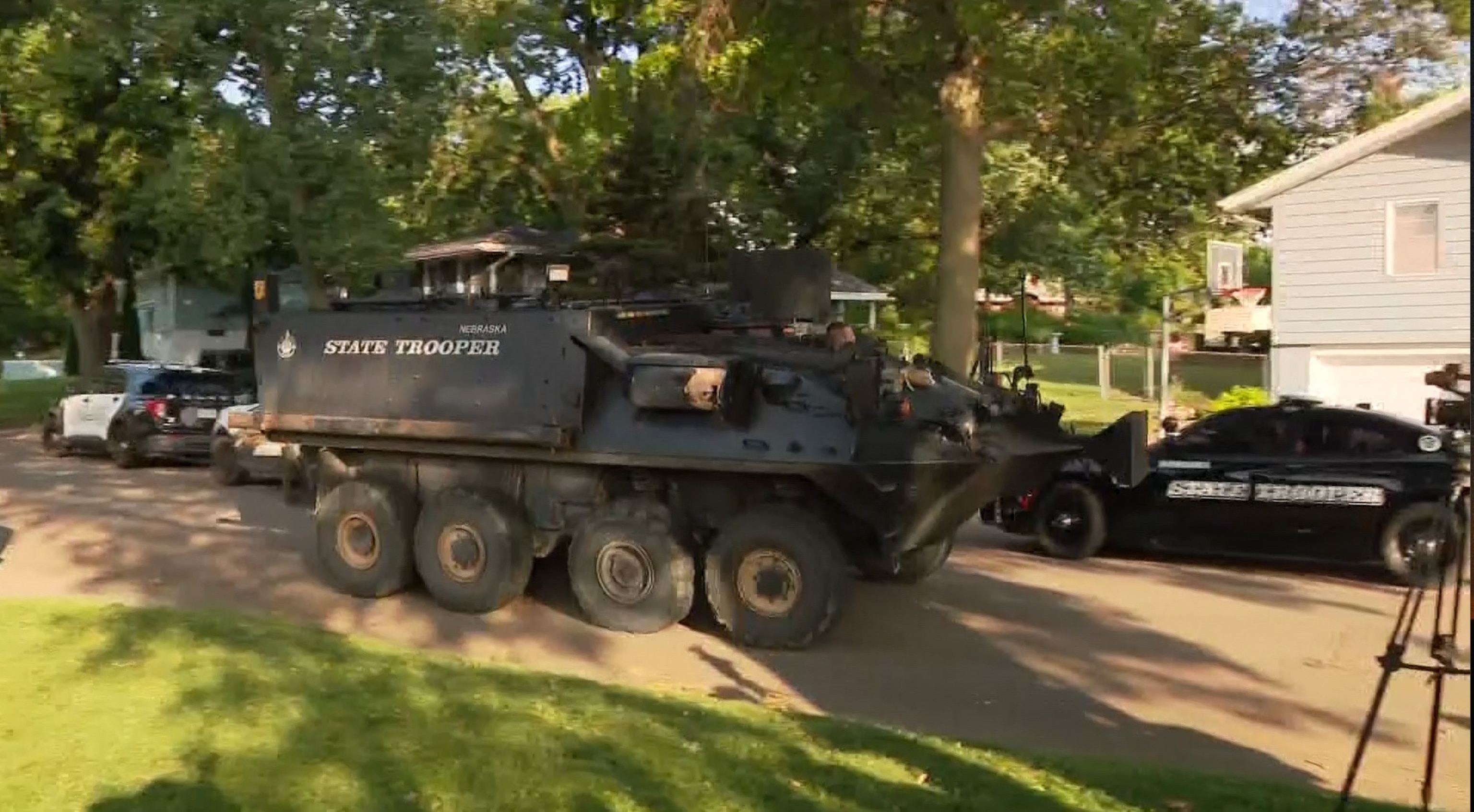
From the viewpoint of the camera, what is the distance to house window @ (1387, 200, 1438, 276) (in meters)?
18.5

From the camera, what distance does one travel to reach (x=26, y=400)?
3750 cm

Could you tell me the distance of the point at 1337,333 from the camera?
1930 centimetres

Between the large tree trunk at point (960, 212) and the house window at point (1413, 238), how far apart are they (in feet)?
20.0

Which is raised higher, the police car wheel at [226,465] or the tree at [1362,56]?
the tree at [1362,56]

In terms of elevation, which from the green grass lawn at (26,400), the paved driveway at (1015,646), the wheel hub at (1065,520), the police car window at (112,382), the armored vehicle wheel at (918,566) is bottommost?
the paved driveway at (1015,646)

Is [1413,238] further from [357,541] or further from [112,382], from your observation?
[112,382]

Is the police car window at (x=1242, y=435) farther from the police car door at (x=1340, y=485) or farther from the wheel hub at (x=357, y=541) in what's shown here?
the wheel hub at (x=357, y=541)

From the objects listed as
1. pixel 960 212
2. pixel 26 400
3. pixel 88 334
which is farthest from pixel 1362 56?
pixel 26 400

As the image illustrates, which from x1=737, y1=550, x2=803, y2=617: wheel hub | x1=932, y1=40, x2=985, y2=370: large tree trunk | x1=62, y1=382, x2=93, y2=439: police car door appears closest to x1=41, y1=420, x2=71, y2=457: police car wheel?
x1=62, y1=382, x2=93, y2=439: police car door

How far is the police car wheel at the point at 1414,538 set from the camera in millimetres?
10805

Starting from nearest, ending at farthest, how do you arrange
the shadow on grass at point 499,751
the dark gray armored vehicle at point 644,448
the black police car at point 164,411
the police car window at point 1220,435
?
the shadow on grass at point 499,751 < the dark gray armored vehicle at point 644,448 < the police car window at point 1220,435 < the black police car at point 164,411

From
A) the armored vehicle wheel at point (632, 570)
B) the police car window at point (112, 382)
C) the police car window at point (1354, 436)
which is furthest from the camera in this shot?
the police car window at point (112, 382)

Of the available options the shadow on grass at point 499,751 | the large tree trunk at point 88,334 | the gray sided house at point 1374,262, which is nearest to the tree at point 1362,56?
the gray sided house at point 1374,262

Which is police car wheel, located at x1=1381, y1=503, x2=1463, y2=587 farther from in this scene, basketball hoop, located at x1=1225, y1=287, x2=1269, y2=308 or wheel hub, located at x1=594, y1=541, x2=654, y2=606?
basketball hoop, located at x1=1225, y1=287, x2=1269, y2=308
